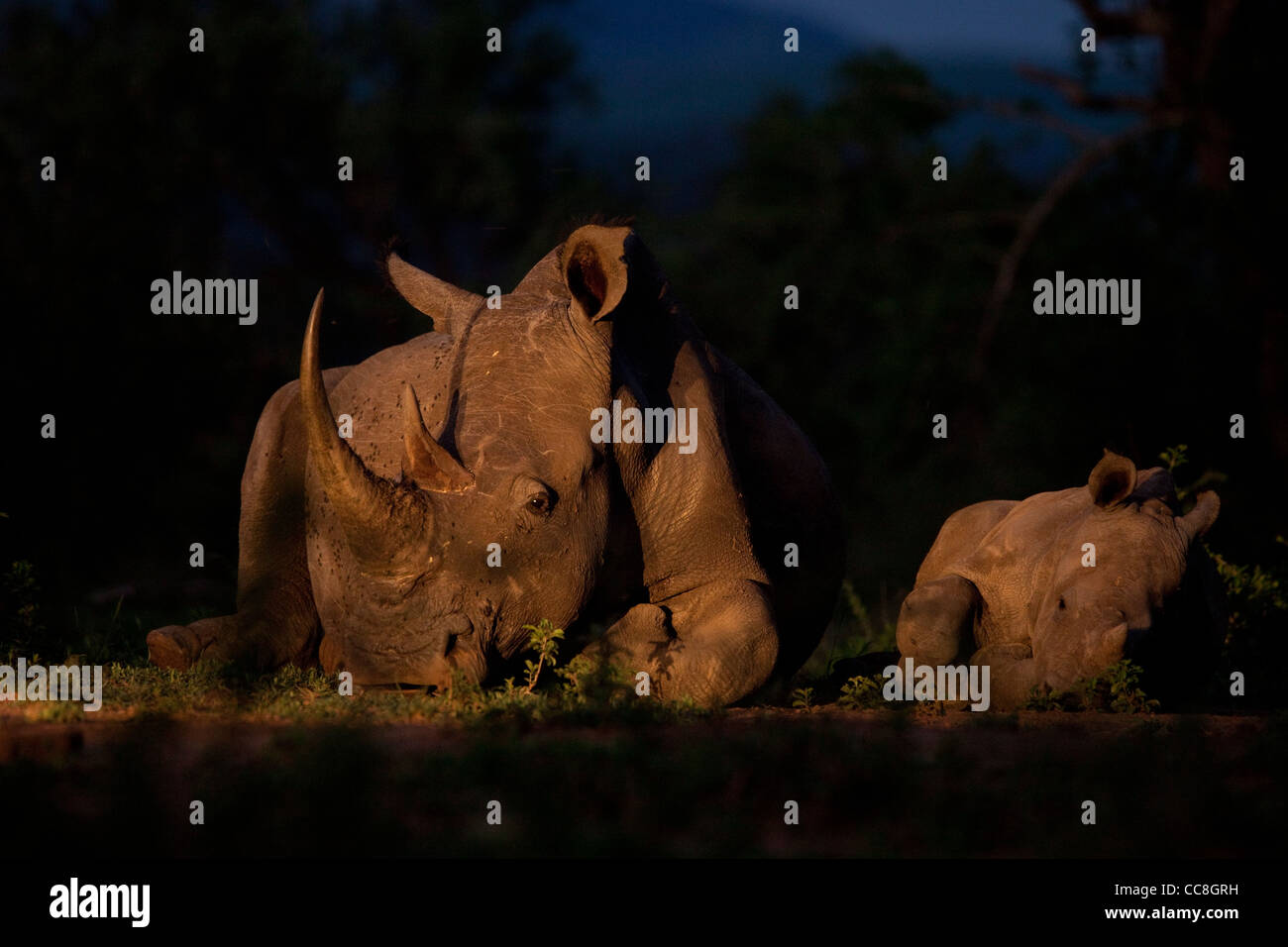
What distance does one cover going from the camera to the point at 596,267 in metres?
7.13

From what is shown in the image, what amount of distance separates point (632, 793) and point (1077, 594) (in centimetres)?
282

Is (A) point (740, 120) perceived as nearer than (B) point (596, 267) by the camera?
No

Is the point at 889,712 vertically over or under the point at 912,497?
under

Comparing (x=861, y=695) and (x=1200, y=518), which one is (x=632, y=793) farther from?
(x=1200, y=518)

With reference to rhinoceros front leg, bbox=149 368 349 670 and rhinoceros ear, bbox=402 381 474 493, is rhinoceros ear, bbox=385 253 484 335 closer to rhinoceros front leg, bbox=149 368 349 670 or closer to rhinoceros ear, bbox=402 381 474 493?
rhinoceros front leg, bbox=149 368 349 670

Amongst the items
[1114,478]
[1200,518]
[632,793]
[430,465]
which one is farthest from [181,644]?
[1200,518]

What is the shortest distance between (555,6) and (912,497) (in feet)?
58.1

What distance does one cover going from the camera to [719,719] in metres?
6.27

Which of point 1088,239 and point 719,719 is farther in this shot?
point 1088,239

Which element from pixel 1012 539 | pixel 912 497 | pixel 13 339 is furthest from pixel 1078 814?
pixel 912 497

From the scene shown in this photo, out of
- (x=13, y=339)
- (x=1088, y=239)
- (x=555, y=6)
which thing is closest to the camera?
(x=13, y=339)

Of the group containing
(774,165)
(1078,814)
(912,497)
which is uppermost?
(774,165)

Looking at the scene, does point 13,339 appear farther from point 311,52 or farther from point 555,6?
point 555,6

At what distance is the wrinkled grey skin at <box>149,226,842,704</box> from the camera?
637cm
